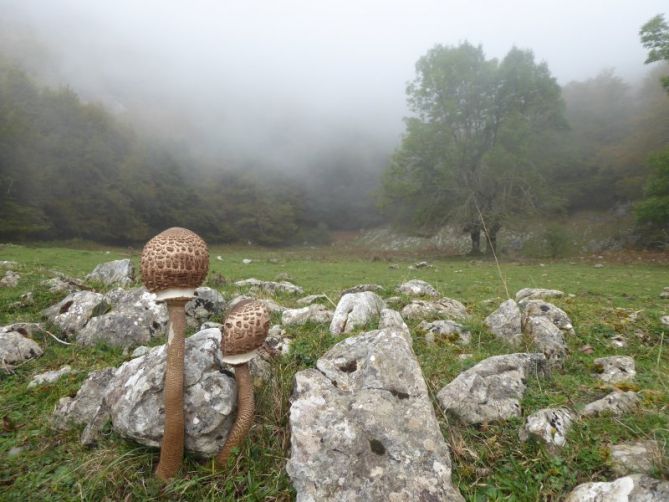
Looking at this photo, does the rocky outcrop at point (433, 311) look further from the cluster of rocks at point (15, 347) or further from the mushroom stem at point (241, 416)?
the cluster of rocks at point (15, 347)

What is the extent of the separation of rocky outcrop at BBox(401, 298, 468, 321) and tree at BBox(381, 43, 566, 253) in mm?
18455

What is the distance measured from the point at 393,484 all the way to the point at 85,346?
15.1 feet

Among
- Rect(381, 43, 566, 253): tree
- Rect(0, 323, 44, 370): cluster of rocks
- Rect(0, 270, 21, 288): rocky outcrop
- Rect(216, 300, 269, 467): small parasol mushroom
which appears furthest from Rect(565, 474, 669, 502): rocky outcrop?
Rect(381, 43, 566, 253): tree

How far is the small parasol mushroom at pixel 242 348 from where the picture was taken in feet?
8.59

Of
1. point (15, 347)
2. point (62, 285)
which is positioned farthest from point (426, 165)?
point (15, 347)

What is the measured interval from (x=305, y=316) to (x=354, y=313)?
2.90ft

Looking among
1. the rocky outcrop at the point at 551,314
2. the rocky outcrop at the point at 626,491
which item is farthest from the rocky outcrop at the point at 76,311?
the rocky outcrop at the point at 551,314

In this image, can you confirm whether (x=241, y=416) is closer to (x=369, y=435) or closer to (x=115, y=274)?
(x=369, y=435)

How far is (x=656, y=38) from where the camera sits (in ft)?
62.5

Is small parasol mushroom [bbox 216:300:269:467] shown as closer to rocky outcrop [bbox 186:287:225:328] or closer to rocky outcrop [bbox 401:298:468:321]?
rocky outcrop [bbox 186:287:225:328]

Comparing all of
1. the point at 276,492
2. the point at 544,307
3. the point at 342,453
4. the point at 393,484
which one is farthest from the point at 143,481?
the point at 544,307

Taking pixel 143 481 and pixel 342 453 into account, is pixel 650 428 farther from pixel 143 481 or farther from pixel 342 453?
pixel 143 481

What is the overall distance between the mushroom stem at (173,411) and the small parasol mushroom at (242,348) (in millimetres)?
311

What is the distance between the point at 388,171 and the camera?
2656 centimetres
